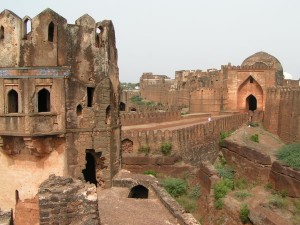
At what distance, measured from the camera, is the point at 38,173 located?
11.9 metres

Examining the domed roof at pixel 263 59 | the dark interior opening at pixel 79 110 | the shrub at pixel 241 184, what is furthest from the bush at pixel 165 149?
the domed roof at pixel 263 59

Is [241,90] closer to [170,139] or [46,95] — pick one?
[170,139]

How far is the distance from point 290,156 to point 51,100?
37.4 ft

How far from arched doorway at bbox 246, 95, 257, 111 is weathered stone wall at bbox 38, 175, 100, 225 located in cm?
2635

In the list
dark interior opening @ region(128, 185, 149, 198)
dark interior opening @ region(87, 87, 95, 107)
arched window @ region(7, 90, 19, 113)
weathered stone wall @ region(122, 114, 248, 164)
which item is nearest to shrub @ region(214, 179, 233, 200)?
weathered stone wall @ region(122, 114, 248, 164)

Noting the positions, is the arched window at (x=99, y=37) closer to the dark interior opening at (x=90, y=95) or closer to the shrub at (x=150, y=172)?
the dark interior opening at (x=90, y=95)

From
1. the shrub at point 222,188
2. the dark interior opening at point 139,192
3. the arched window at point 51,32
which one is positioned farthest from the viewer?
the shrub at point 222,188

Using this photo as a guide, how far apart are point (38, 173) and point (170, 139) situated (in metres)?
9.34

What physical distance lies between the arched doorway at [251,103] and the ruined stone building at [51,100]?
21075 mm

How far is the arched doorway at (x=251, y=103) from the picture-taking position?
31.8 meters

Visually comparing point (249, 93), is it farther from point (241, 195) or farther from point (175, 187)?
point (241, 195)

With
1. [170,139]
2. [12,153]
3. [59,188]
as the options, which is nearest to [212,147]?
[170,139]

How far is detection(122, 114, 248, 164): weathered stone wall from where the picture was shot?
19688mm

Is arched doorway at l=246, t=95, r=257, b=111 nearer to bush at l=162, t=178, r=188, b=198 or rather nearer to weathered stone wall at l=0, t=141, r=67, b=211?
bush at l=162, t=178, r=188, b=198
